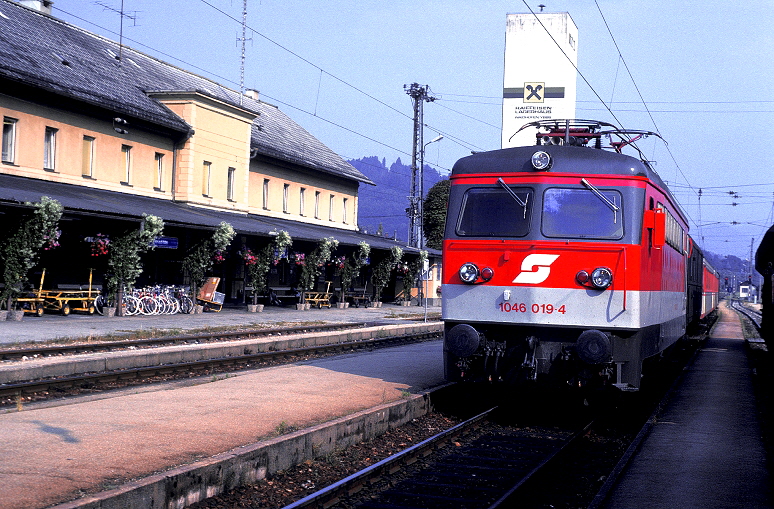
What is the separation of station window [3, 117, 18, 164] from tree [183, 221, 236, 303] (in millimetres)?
5965

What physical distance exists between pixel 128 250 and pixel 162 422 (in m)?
17.1

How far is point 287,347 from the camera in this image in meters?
18.8

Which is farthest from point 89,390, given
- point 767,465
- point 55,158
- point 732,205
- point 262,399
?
point 732,205

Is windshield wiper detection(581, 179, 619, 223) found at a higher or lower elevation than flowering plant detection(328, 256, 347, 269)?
higher

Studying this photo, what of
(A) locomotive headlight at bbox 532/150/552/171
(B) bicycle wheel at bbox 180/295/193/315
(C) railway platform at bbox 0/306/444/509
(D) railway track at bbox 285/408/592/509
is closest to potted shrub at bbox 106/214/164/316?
(B) bicycle wheel at bbox 180/295/193/315

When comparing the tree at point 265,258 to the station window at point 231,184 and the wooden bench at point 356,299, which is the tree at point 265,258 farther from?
the wooden bench at point 356,299

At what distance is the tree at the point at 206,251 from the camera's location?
27844 millimetres

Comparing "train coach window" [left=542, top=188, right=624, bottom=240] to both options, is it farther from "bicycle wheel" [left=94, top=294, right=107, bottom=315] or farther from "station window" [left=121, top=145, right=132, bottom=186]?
A: "station window" [left=121, top=145, right=132, bottom=186]

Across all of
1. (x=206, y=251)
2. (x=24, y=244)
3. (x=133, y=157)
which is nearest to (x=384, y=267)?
(x=206, y=251)

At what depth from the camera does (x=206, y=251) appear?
28.0 m

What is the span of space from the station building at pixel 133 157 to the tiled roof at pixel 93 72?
0.22 ft

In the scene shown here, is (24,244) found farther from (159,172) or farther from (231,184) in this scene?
(231,184)

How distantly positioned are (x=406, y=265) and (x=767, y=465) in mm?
34754

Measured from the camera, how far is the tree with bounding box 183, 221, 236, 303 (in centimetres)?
2784
